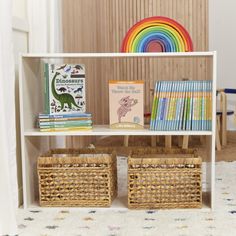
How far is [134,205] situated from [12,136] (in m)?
0.71

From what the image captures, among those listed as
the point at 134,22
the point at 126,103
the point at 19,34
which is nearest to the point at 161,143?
the point at 134,22

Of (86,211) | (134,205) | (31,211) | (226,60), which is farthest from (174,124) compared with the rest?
(226,60)

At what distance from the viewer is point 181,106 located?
233 cm

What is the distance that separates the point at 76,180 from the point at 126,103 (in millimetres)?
462

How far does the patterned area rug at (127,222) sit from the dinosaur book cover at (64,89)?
1.68 ft

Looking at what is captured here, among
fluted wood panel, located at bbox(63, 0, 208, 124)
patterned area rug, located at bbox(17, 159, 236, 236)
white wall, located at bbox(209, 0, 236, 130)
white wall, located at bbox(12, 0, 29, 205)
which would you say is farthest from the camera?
white wall, located at bbox(209, 0, 236, 130)

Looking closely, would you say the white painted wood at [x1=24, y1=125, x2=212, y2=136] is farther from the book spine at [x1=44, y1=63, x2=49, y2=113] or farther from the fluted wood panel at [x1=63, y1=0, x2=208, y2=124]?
the fluted wood panel at [x1=63, y1=0, x2=208, y2=124]

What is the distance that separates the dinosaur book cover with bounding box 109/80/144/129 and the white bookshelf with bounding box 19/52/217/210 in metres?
0.07

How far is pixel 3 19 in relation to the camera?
5.97 ft

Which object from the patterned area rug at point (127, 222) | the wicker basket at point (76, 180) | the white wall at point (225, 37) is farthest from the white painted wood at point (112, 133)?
the white wall at point (225, 37)

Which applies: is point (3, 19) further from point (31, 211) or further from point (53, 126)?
point (31, 211)

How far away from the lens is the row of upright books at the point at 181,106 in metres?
2.31

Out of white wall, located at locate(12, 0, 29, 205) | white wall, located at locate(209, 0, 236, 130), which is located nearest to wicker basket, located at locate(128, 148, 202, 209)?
white wall, located at locate(12, 0, 29, 205)

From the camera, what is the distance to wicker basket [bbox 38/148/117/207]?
2.29 metres
